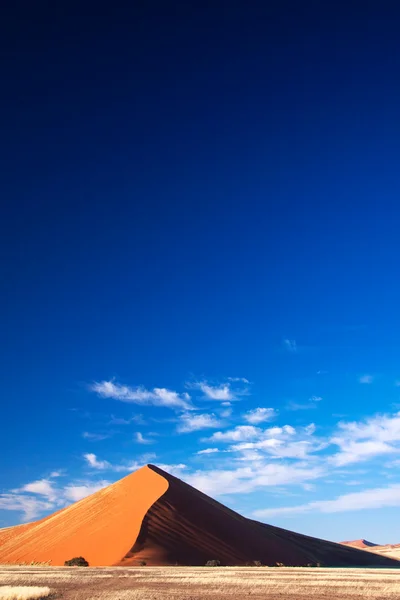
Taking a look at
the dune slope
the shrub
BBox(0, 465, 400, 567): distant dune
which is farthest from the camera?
BBox(0, 465, 400, 567): distant dune

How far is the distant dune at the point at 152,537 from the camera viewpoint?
160 ft

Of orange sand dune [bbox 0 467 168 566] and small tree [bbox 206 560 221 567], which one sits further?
orange sand dune [bbox 0 467 168 566]

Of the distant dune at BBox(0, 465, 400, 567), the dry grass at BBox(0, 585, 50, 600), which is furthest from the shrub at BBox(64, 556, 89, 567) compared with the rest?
the dry grass at BBox(0, 585, 50, 600)

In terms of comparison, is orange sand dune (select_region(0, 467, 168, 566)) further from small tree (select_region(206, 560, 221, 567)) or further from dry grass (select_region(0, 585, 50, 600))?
dry grass (select_region(0, 585, 50, 600))

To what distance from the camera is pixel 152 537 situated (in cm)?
5016

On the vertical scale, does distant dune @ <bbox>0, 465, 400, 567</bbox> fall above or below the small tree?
above

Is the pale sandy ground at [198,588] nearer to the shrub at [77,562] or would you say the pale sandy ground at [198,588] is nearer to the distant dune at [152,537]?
the shrub at [77,562]

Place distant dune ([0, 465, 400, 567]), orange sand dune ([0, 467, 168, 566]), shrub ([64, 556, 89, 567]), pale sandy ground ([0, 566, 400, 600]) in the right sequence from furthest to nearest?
orange sand dune ([0, 467, 168, 566])
distant dune ([0, 465, 400, 567])
shrub ([64, 556, 89, 567])
pale sandy ground ([0, 566, 400, 600])

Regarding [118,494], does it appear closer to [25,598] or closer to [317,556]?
[317,556]

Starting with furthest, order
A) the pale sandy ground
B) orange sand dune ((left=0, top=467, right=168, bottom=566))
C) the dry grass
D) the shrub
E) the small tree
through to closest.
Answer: orange sand dune ((left=0, top=467, right=168, bottom=566))
the shrub
the small tree
the pale sandy ground
the dry grass

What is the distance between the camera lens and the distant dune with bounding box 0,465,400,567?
48750 mm

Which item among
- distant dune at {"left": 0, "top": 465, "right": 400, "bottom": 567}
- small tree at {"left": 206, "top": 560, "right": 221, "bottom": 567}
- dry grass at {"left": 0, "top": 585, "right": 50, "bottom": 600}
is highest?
distant dune at {"left": 0, "top": 465, "right": 400, "bottom": 567}

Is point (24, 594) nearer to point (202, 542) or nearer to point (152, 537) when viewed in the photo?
point (152, 537)

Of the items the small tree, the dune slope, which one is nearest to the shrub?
the dune slope
